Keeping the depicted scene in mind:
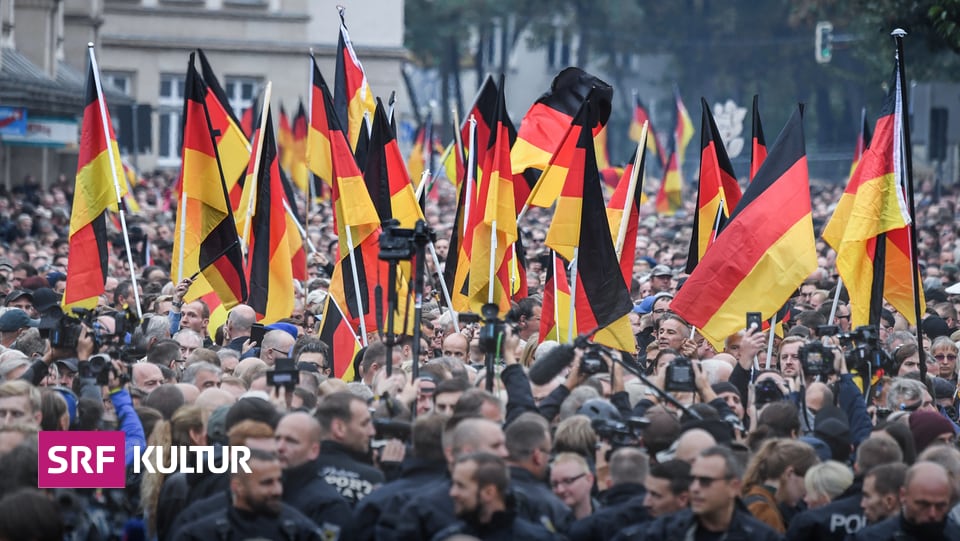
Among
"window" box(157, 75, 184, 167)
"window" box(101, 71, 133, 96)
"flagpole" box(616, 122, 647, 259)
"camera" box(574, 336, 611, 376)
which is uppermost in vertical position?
"window" box(101, 71, 133, 96)

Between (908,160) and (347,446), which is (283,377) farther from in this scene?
(908,160)

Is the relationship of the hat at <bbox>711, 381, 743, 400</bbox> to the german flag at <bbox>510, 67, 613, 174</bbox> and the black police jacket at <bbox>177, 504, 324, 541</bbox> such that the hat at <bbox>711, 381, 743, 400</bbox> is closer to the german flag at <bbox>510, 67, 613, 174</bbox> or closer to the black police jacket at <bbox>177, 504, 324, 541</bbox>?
the black police jacket at <bbox>177, 504, 324, 541</bbox>

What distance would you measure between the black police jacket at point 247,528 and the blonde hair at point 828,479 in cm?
230

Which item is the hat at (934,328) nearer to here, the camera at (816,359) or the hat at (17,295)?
the camera at (816,359)

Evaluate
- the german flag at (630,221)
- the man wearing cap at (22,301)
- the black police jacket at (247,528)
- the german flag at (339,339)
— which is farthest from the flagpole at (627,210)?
the black police jacket at (247,528)

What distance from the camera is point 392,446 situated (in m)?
8.83

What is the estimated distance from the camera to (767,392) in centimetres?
1038

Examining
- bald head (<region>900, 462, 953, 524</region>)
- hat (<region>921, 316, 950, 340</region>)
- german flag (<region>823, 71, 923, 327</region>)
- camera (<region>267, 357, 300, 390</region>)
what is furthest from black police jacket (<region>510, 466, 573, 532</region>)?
hat (<region>921, 316, 950, 340</region>)

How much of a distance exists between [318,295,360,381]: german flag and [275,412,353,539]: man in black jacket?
5.70 metres

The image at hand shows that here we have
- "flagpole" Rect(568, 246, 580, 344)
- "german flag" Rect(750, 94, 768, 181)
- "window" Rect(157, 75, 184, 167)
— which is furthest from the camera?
"window" Rect(157, 75, 184, 167)

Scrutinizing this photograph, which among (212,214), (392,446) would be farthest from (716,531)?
(212,214)

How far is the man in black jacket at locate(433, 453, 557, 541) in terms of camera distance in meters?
7.40

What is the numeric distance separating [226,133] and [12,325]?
4.60 meters

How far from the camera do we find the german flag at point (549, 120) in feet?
51.6
